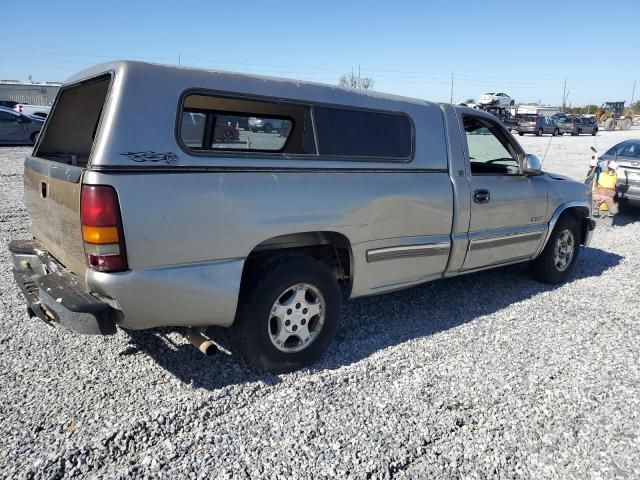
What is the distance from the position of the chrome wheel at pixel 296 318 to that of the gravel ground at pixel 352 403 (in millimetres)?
235

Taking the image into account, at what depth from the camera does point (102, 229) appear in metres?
2.62

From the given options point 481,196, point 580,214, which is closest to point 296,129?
point 481,196

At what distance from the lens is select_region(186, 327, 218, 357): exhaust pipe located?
3010 millimetres

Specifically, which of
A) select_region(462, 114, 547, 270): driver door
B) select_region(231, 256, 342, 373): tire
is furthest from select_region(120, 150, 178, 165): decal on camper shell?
select_region(462, 114, 547, 270): driver door

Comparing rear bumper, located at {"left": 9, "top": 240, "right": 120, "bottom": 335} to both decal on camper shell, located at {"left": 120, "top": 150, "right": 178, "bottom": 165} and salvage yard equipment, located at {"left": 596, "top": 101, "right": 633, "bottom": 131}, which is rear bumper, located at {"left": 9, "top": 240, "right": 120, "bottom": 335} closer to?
decal on camper shell, located at {"left": 120, "top": 150, "right": 178, "bottom": 165}

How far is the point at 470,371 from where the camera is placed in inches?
140

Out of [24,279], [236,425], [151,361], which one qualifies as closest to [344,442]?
[236,425]

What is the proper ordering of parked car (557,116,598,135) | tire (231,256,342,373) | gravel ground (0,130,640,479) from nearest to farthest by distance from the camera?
1. gravel ground (0,130,640,479)
2. tire (231,256,342,373)
3. parked car (557,116,598,135)

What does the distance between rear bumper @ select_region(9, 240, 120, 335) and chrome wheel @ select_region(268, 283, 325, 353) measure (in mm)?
1028

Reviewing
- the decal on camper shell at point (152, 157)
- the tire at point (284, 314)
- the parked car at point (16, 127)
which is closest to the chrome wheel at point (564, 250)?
the tire at point (284, 314)

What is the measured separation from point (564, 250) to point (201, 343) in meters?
4.43

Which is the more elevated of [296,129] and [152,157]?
[296,129]

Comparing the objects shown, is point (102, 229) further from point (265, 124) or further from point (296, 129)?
point (265, 124)

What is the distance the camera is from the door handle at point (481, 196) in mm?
4371
